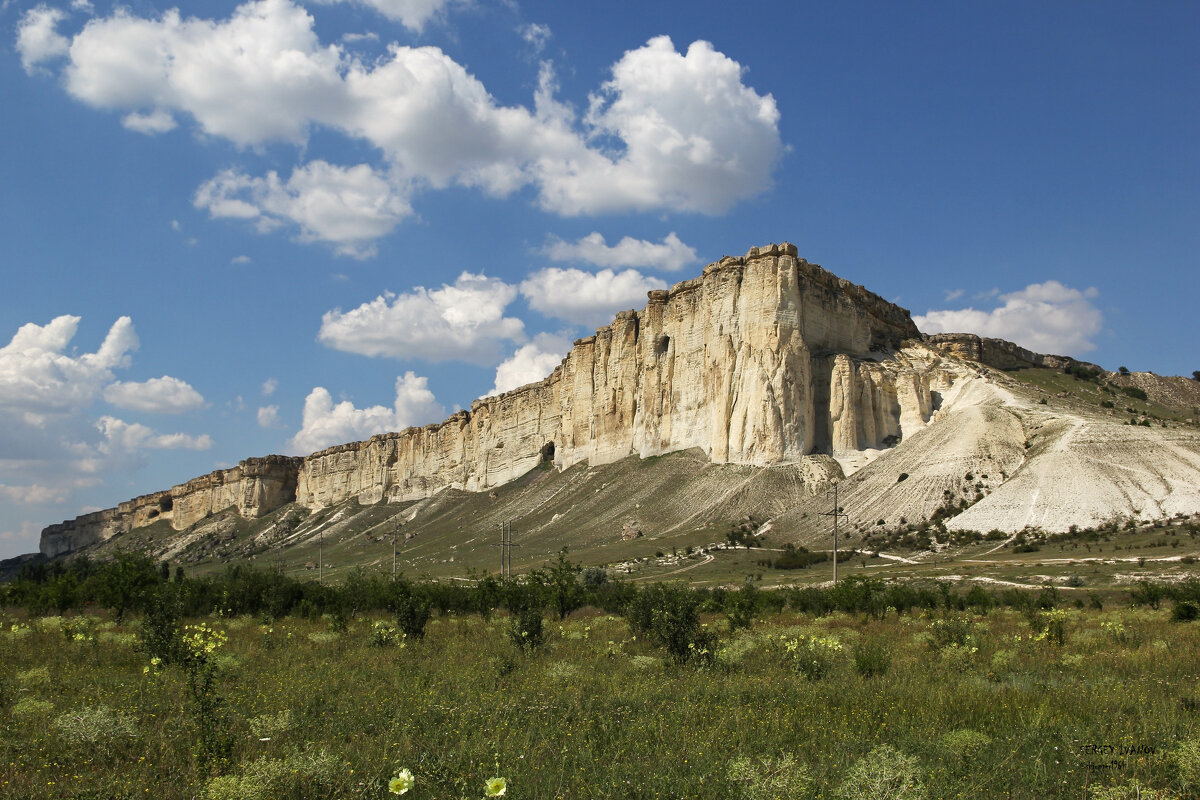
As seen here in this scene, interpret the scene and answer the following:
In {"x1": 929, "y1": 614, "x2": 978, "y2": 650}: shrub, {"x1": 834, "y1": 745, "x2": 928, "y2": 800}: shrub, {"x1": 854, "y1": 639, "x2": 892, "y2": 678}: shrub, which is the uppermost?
{"x1": 834, "y1": 745, "x2": 928, "y2": 800}: shrub

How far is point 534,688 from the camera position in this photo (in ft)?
32.7

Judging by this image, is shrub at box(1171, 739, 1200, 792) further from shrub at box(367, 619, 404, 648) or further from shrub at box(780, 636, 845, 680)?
shrub at box(367, 619, 404, 648)

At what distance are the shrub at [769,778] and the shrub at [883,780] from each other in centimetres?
30

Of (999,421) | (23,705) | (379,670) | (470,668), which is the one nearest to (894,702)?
(470,668)

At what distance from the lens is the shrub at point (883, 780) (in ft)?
18.5

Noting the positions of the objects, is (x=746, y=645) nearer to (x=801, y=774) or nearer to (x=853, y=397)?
(x=801, y=774)

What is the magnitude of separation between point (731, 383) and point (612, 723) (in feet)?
227

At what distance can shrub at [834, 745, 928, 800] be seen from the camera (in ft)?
18.5

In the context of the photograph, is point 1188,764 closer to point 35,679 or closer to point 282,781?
point 282,781

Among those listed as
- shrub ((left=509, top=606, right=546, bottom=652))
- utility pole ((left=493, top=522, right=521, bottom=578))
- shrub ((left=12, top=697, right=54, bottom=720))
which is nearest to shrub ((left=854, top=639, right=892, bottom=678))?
shrub ((left=509, top=606, right=546, bottom=652))

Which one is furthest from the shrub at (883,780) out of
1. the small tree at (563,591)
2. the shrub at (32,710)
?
the small tree at (563,591)

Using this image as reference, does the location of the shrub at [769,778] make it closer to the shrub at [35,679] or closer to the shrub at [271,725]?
the shrub at [271,725]

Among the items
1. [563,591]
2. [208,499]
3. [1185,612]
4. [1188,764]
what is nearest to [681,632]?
[1188,764]

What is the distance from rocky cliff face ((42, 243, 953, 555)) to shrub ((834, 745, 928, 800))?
2550 inches
